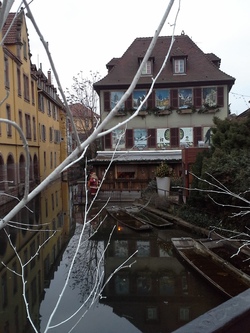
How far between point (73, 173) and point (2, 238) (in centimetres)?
2549

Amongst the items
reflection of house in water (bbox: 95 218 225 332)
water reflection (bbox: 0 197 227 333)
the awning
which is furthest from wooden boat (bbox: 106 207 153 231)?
the awning

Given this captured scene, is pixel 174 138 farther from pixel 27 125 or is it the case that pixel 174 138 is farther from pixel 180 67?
pixel 27 125

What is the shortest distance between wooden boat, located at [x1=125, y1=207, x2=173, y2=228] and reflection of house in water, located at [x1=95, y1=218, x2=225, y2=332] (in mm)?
2642

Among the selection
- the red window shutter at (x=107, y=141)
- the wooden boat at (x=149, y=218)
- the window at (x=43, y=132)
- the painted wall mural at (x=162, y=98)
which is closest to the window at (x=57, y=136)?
the window at (x=43, y=132)

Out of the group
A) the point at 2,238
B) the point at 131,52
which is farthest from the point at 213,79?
the point at 2,238

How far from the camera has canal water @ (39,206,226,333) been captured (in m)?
5.96

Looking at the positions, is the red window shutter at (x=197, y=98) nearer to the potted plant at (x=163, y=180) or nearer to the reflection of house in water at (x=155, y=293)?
the potted plant at (x=163, y=180)

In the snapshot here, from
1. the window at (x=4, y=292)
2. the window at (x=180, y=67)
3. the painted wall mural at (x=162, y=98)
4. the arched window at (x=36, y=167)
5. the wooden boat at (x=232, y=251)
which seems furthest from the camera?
the arched window at (x=36, y=167)

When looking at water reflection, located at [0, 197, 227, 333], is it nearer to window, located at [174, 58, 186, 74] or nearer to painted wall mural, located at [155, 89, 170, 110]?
painted wall mural, located at [155, 89, 170, 110]

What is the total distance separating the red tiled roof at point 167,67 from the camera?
22.5 metres

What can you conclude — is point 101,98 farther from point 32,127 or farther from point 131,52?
point 32,127

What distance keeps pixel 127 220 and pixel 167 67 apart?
1379 cm

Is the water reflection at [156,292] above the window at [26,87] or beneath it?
beneath

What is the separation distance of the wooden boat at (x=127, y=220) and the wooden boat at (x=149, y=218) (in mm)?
218
